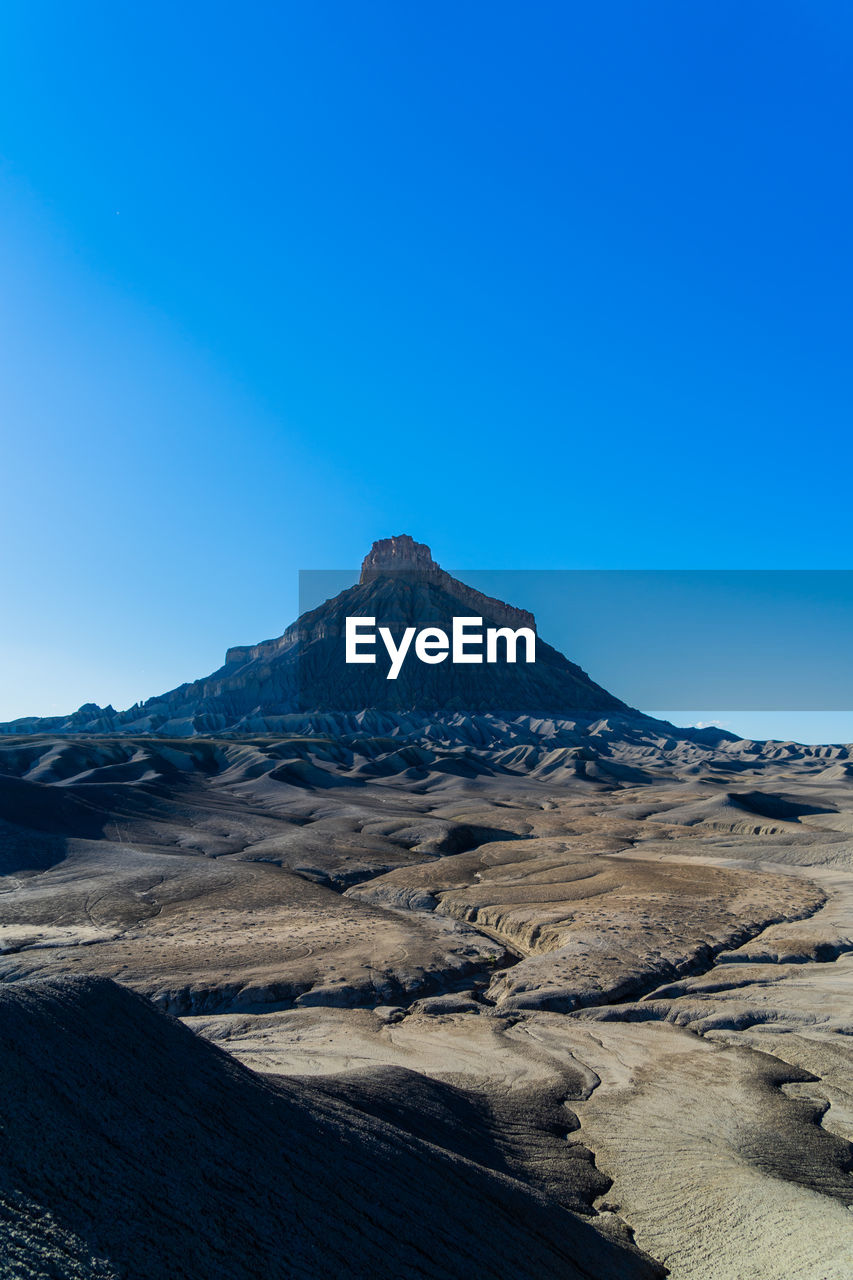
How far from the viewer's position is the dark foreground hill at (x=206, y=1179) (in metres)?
4.45

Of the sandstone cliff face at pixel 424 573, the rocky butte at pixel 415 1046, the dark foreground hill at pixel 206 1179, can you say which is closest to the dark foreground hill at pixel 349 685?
the sandstone cliff face at pixel 424 573

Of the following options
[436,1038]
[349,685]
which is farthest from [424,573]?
[436,1038]

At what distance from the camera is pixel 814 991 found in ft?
51.5

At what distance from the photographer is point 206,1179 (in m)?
5.25

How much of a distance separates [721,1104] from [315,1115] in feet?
21.8

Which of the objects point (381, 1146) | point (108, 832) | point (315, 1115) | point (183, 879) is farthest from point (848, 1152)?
point (108, 832)

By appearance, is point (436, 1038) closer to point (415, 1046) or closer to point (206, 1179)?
point (415, 1046)

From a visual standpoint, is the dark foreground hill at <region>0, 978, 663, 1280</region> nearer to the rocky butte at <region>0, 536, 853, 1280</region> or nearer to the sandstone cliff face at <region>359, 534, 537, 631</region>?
the rocky butte at <region>0, 536, 853, 1280</region>

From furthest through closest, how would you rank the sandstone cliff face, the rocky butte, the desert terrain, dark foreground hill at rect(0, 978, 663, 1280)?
the sandstone cliff face → the desert terrain → the rocky butte → dark foreground hill at rect(0, 978, 663, 1280)

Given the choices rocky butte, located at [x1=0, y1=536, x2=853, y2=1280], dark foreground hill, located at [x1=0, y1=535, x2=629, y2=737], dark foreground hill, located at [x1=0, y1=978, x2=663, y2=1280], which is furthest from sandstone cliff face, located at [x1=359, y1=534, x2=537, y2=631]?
dark foreground hill, located at [x1=0, y1=978, x2=663, y2=1280]

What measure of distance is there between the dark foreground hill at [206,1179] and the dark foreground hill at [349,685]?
370 feet

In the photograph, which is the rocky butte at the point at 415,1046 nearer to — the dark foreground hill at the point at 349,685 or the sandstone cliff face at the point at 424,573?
the dark foreground hill at the point at 349,685

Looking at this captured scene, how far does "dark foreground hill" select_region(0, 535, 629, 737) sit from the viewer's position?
134 meters

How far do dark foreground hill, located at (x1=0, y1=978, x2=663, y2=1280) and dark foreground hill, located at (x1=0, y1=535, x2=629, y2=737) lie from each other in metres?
113
